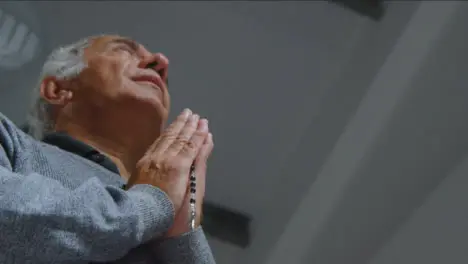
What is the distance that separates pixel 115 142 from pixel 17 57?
0.45 metres

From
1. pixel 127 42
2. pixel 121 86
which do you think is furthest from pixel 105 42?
pixel 121 86

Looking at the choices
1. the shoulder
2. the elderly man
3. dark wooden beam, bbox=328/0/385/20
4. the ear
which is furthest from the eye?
dark wooden beam, bbox=328/0/385/20

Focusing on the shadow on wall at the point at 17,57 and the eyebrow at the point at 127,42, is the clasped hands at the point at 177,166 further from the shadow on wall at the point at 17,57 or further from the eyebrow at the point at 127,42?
the shadow on wall at the point at 17,57

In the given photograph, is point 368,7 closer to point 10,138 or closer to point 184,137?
point 184,137

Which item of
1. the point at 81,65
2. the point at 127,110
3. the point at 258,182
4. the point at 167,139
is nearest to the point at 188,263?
the point at 167,139

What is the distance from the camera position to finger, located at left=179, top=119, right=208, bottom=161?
0.79m

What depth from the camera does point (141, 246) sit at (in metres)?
0.73

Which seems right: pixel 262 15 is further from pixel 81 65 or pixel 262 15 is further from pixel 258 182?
pixel 81 65

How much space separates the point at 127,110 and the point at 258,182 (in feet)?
1.43

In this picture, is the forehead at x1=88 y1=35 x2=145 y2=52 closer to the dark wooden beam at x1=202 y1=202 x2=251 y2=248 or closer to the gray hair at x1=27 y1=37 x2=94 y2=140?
the gray hair at x1=27 y1=37 x2=94 y2=140

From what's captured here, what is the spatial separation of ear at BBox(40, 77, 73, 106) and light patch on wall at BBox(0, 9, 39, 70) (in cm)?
26

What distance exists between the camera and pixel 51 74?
1060mm

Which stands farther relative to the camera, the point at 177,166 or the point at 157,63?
the point at 157,63

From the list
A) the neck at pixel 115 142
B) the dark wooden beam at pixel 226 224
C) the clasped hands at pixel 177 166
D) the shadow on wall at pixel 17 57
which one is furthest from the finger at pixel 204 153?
the shadow on wall at pixel 17 57
